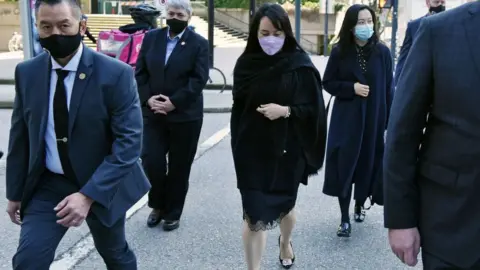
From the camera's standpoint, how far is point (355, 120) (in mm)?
4758

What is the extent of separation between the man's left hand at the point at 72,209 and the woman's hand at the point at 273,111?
4.31 ft

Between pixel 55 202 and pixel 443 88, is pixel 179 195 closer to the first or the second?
pixel 55 202

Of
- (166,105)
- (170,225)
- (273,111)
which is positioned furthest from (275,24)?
(170,225)

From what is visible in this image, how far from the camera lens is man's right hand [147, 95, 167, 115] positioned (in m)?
4.84

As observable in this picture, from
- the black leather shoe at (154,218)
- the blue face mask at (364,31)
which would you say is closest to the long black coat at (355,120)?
the blue face mask at (364,31)

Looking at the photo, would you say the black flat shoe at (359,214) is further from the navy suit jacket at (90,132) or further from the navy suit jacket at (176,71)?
the navy suit jacket at (90,132)

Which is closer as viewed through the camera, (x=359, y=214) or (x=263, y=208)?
(x=263, y=208)

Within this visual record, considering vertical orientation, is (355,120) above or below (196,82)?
below

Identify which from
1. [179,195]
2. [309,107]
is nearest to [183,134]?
[179,195]

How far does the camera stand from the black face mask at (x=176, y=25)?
16.4 ft

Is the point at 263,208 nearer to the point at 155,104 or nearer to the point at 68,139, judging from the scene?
the point at 68,139

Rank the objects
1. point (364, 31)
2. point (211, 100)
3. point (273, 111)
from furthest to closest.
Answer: point (211, 100) < point (364, 31) < point (273, 111)

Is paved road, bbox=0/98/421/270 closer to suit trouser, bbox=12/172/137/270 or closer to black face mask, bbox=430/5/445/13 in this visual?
suit trouser, bbox=12/172/137/270

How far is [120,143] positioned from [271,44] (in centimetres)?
125
